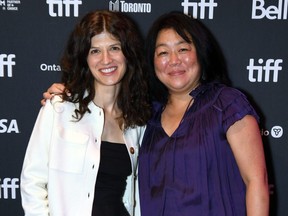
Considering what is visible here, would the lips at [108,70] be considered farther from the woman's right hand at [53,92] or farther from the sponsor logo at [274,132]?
the sponsor logo at [274,132]

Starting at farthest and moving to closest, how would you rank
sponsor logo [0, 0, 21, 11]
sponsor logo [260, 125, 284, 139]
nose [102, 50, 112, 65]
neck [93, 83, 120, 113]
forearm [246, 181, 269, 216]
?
sponsor logo [260, 125, 284, 139], sponsor logo [0, 0, 21, 11], neck [93, 83, 120, 113], nose [102, 50, 112, 65], forearm [246, 181, 269, 216]

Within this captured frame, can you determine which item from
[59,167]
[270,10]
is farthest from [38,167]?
[270,10]

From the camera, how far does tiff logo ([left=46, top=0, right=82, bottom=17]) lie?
1.92 m

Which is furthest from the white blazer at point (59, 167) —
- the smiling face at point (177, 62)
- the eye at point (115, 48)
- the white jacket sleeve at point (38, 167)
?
the smiling face at point (177, 62)

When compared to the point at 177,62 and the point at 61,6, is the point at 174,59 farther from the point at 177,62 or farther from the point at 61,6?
the point at 61,6

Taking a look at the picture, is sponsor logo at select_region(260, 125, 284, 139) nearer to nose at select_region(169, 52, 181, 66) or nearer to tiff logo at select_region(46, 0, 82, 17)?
nose at select_region(169, 52, 181, 66)

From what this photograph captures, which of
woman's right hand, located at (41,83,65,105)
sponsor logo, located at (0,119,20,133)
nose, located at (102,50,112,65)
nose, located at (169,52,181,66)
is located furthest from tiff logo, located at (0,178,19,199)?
nose, located at (169,52,181,66)

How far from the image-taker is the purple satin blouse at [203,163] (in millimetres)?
1353

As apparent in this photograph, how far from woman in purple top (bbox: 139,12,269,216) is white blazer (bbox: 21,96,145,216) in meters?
0.26

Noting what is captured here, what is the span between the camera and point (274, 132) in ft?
6.67

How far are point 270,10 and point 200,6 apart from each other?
0.36 metres

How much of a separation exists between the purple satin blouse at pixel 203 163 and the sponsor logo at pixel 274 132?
713mm

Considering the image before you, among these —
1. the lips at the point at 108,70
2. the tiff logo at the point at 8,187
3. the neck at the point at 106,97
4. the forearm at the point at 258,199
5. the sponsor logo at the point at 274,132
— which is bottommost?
the tiff logo at the point at 8,187

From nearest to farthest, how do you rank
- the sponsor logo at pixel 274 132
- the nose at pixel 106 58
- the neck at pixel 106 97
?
the nose at pixel 106 58 → the neck at pixel 106 97 → the sponsor logo at pixel 274 132
